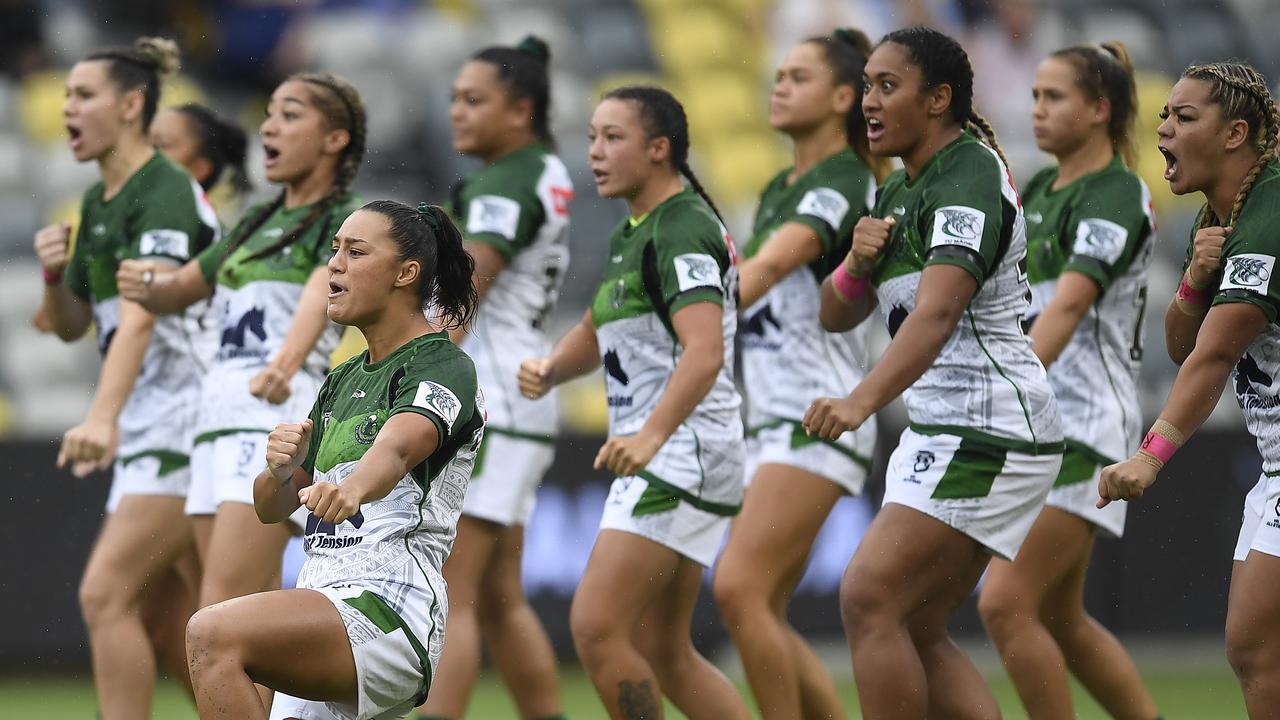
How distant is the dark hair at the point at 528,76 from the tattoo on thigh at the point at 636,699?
239 centimetres

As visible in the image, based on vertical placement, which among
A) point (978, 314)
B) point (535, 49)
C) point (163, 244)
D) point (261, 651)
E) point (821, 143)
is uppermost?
point (535, 49)

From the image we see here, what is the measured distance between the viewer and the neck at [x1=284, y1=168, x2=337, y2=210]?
21.2ft

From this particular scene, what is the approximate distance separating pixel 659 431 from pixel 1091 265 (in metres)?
1.73

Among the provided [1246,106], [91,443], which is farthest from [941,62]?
[91,443]

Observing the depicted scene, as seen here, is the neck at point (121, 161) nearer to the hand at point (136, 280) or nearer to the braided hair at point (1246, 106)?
the hand at point (136, 280)

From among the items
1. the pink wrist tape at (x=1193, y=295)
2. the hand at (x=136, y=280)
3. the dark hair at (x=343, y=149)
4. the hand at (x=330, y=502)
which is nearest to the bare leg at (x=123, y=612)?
the hand at (x=136, y=280)

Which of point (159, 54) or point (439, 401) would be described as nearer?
point (439, 401)

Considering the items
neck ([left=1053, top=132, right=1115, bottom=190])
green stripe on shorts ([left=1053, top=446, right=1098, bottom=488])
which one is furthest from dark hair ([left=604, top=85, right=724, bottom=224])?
green stripe on shorts ([left=1053, top=446, right=1098, bottom=488])

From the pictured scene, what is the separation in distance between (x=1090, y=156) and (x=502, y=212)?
2.14 meters

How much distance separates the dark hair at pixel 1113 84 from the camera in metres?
6.38

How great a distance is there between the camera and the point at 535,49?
23.6 ft

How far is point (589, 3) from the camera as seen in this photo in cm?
1527

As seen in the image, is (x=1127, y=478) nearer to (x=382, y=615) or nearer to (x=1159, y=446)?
(x=1159, y=446)

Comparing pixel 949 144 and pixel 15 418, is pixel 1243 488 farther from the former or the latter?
pixel 15 418
